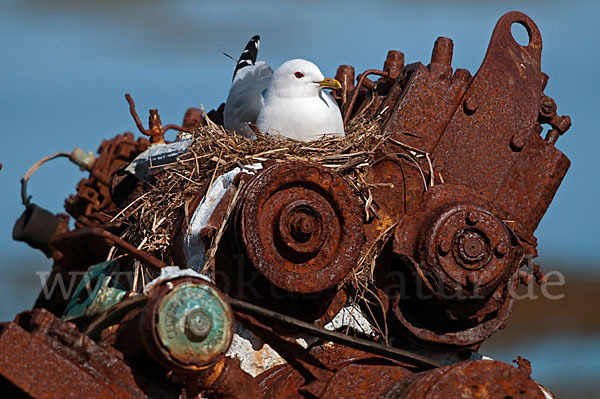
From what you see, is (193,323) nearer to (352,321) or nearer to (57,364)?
(57,364)

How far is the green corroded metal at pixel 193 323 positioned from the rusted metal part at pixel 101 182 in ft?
10.4

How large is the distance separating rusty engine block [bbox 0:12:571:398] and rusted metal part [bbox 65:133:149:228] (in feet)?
4.47

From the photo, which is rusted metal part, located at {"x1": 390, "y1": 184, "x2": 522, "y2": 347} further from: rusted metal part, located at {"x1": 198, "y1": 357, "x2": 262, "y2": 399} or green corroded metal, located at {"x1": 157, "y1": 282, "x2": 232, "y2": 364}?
green corroded metal, located at {"x1": 157, "y1": 282, "x2": 232, "y2": 364}

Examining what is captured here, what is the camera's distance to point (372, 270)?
12.4ft

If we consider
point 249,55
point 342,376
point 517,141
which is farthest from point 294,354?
point 249,55

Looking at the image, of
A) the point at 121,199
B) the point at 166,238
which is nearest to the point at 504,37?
the point at 166,238

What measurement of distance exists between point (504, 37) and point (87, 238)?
2371 millimetres

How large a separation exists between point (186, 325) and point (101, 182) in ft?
10.9

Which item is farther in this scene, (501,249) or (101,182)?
(101,182)

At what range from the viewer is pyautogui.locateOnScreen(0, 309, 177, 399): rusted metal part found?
274 cm

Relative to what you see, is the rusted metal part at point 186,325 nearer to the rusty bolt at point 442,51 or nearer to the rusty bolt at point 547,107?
the rusty bolt at point 442,51

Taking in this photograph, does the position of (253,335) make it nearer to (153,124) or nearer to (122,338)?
(122,338)

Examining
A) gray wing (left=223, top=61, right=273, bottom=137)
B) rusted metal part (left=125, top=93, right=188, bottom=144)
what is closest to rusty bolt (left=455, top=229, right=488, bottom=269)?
gray wing (left=223, top=61, right=273, bottom=137)

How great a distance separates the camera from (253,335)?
140 inches
